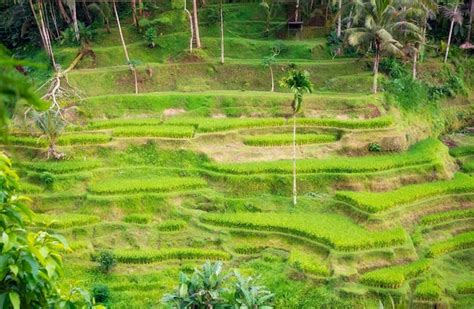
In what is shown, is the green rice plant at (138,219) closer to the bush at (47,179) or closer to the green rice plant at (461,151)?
the bush at (47,179)

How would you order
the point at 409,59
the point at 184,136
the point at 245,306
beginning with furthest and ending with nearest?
the point at 409,59 < the point at 184,136 < the point at 245,306

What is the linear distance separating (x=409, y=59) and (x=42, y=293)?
27.6 meters

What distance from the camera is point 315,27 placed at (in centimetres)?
3484

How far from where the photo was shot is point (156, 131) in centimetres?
2425

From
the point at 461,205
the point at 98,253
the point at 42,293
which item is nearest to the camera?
the point at 42,293

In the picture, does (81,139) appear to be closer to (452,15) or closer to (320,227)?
(320,227)

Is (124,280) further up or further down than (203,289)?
further down

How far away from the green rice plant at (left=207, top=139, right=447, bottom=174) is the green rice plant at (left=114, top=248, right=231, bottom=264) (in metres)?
4.16

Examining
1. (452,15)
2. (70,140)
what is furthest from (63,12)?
(452,15)

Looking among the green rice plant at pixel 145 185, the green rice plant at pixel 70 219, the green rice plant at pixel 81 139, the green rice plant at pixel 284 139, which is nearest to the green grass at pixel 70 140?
the green rice plant at pixel 81 139

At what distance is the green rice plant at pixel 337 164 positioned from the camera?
892 inches

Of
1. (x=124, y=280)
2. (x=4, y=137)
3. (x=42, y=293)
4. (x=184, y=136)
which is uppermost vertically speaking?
(x=4, y=137)

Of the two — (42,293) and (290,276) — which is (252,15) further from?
(42,293)

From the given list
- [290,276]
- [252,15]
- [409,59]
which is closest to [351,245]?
[290,276]
